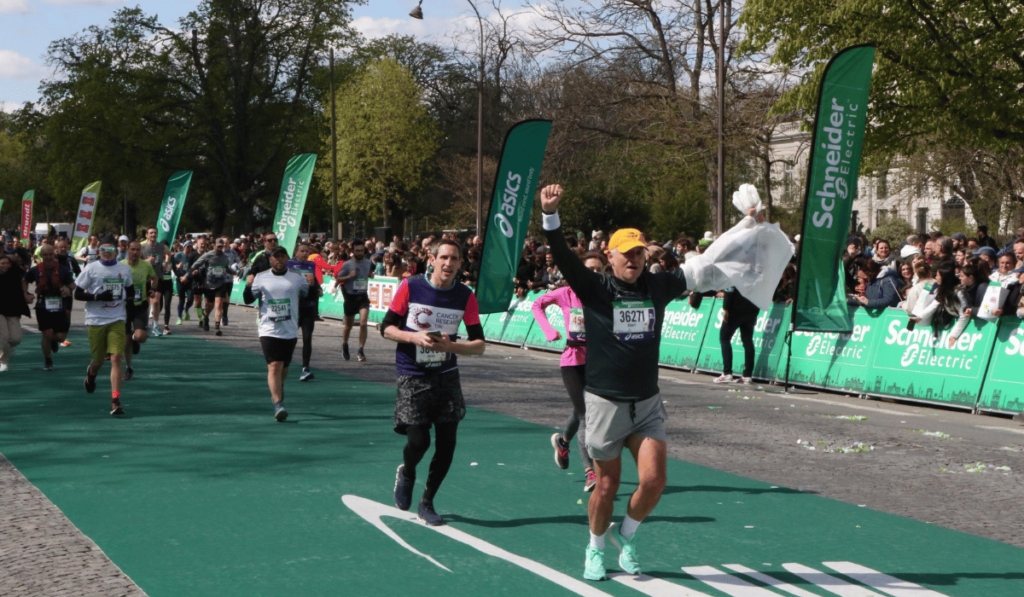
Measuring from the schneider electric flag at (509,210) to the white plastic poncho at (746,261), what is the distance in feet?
34.9

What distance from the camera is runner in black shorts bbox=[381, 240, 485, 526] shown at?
21.7 ft

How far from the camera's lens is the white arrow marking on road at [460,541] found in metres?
5.35

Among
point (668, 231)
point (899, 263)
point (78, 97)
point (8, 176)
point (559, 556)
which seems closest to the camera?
point (559, 556)

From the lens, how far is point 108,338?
37.7ft

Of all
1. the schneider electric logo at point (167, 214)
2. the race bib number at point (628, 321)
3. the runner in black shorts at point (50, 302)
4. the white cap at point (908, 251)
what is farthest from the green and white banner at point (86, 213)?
the race bib number at point (628, 321)

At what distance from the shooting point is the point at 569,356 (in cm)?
773

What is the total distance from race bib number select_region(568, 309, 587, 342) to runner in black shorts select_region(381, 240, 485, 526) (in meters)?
1.06

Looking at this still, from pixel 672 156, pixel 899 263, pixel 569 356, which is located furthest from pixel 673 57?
pixel 569 356

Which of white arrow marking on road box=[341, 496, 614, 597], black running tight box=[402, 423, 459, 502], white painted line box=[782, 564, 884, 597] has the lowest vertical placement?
white arrow marking on road box=[341, 496, 614, 597]

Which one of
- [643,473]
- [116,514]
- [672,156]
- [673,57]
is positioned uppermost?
[673,57]

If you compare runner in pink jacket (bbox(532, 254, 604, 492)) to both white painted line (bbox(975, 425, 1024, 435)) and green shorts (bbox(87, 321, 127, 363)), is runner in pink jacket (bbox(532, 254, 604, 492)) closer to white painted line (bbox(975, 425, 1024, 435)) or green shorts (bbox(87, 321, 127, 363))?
white painted line (bbox(975, 425, 1024, 435))

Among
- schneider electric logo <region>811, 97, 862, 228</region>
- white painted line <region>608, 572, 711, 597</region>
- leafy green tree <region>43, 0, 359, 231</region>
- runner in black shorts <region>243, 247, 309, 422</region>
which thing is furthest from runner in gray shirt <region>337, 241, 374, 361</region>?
leafy green tree <region>43, 0, 359, 231</region>

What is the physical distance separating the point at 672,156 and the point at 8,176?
77469 millimetres

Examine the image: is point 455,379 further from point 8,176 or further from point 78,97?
point 8,176
